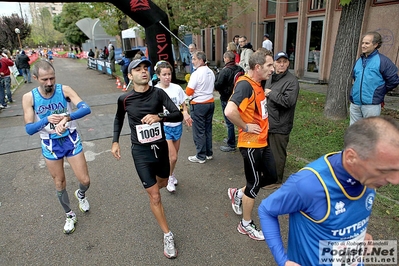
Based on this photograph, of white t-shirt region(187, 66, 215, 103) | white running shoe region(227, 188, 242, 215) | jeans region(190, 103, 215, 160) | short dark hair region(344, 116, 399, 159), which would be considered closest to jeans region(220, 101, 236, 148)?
jeans region(190, 103, 215, 160)

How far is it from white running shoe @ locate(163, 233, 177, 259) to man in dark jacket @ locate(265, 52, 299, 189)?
6.49 ft

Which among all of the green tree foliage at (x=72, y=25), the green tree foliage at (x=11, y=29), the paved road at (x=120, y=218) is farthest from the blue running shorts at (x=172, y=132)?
the green tree foliage at (x=72, y=25)

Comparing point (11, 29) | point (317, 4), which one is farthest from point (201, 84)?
point (11, 29)

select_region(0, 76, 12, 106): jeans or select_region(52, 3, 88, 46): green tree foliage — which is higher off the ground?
select_region(52, 3, 88, 46): green tree foliage

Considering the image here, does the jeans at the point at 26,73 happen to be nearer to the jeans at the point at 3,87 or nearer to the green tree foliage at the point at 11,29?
the jeans at the point at 3,87

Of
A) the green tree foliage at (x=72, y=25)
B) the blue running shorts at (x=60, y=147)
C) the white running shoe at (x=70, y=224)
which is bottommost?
the white running shoe at (x=70, y=224)

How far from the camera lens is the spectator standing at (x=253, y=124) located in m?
2.85

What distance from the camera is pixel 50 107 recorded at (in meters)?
3.20

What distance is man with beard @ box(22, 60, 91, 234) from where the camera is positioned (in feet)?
9.95

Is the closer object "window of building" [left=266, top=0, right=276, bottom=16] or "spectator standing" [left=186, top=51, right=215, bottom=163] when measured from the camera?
"spectator standing" [left=186, top=51, right=215, bottom=163]

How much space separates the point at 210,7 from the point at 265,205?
11.5 m

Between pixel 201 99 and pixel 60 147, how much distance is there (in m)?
2.49

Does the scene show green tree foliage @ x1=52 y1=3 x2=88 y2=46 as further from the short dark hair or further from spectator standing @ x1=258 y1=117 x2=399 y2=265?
the short dark hair

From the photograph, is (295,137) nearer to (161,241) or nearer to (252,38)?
(161,241)
